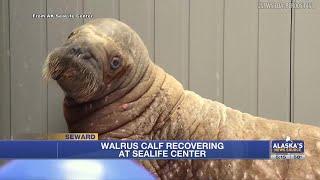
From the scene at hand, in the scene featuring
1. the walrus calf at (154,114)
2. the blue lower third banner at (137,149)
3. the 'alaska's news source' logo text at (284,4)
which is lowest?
the blue lower third banner at (137,149)

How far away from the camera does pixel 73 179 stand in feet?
8.12

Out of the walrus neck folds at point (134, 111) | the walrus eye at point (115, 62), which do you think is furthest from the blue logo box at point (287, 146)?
the walrus eye at point (115, 62)

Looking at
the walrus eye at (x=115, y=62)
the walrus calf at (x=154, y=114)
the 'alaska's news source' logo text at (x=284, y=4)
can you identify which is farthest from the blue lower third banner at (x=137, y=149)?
the 'alaska's news source' logo text at (x=284, y=4)

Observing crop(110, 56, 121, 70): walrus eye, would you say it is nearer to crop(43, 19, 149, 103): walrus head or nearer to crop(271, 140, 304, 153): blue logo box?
crop(43, 19, 149, 103): walrus head

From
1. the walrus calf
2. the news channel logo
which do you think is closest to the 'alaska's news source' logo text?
the walrus calf

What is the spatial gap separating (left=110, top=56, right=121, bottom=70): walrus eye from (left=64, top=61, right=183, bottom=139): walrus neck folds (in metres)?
0.14

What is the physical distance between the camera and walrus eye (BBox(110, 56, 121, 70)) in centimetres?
241

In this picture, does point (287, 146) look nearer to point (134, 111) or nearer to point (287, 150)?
point (287, 150)

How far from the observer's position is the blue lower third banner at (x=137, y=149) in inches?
95.0

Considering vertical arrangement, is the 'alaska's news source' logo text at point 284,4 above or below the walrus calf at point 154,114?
above

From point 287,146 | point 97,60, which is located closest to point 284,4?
point 287,146

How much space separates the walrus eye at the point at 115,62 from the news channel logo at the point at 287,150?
0.87 m

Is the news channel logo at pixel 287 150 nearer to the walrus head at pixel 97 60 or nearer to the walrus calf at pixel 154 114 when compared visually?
the walrus calf at pixel 154 114

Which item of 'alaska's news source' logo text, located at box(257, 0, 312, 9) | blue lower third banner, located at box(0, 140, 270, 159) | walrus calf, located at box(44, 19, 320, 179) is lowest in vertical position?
blue lower third banner, located at box(0, 140, 270, 159)
